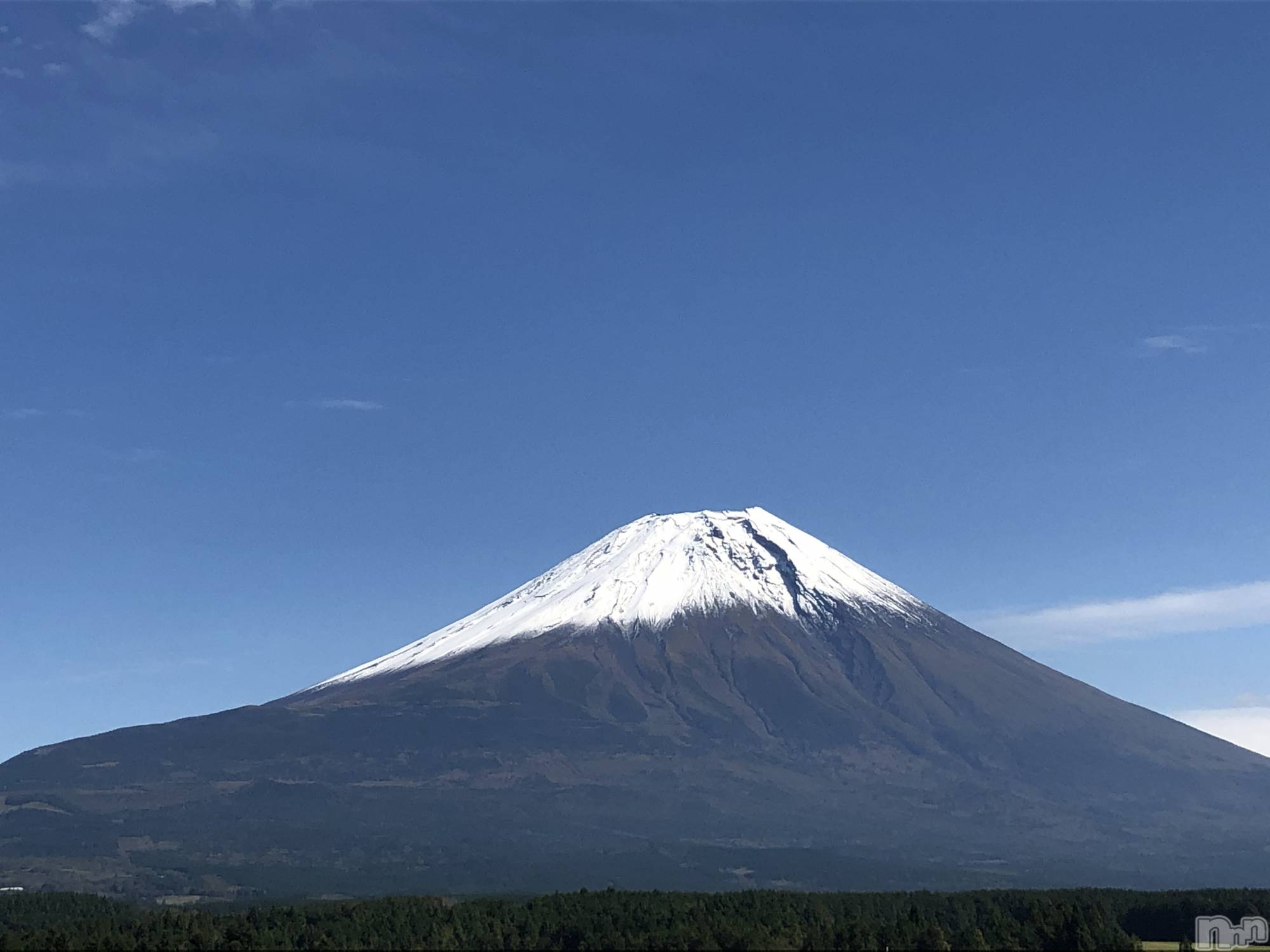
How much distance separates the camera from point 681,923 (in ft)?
443

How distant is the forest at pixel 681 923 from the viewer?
128m

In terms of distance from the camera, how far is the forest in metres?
128

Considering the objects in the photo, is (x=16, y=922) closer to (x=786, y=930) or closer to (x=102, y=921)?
(x=102, y=921)

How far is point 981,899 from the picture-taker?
16912 centimetres

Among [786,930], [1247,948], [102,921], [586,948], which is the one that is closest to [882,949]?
[786,930]

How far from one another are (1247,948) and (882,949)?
3365 centimetres
